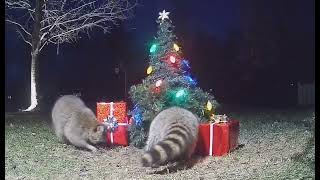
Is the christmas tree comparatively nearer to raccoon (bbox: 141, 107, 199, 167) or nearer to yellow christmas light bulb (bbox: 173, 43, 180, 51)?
yellow christmas light bulb (bbox: 173, 43, 180, 51)

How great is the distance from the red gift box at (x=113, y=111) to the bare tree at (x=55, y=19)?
186 cm

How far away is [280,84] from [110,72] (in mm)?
8582

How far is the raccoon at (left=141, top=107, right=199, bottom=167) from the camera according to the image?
22.9 feet

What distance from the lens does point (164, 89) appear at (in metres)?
9.60

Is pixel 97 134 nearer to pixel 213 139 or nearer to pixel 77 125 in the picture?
pixel 77 125

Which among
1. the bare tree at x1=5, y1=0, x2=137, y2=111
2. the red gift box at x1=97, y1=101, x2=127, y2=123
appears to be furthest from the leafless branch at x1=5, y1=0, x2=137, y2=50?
the red gift box at x1=97, y1=101, x2=127, y2=123

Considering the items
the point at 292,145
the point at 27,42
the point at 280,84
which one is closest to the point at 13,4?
the point at 27,42

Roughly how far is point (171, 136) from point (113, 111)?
113 inches

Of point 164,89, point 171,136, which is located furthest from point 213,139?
point 171,136

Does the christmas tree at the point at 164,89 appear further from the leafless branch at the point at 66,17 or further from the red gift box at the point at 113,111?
the leafless branch at the point at 66,17

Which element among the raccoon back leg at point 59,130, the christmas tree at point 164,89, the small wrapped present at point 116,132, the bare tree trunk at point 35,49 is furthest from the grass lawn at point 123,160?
the bare tree trunk at point 35,49

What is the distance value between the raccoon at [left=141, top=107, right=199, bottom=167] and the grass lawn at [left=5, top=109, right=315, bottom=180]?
0.31m

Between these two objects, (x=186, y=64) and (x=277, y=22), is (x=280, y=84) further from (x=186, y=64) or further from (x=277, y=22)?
(x=186, y=64)

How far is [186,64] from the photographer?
1001 cm
